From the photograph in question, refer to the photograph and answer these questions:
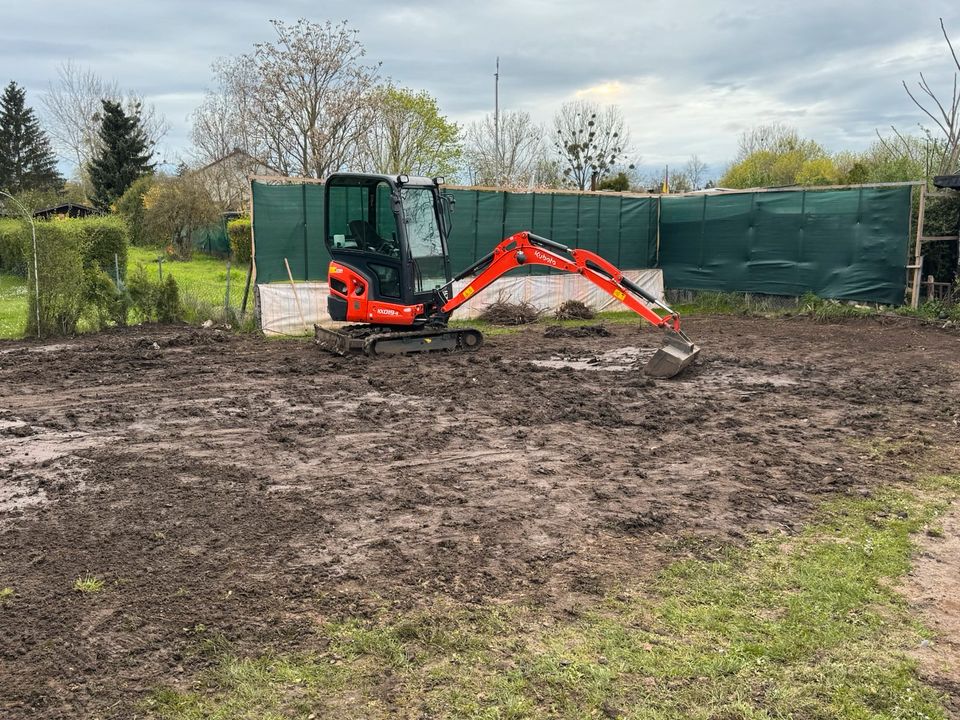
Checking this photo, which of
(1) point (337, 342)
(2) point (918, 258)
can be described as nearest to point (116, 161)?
(1) point (337, 342)

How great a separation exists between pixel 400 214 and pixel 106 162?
32.3m

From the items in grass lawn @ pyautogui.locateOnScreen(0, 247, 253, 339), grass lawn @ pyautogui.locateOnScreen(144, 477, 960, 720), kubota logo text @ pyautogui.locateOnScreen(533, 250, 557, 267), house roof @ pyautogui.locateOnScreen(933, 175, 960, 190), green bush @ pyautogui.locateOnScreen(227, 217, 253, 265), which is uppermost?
house roof @ pyautogui.locateOnScreen(933, 175, 960, 190)

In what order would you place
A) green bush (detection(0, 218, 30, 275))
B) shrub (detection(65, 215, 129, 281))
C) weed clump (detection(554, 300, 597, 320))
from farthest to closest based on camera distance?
green bush (detection(0, 218, 30, 275)), shrub (detection(65, 215, 129, 281)), weed clump (detection(554, 300, 597, 320))

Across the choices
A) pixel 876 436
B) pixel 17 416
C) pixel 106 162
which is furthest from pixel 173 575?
pixel 106 162

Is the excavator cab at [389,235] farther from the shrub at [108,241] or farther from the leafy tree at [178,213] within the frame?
the leafy tree at [178,213]

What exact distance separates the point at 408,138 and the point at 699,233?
17.5m

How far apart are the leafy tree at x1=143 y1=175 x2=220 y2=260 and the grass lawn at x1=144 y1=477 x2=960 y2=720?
29.3 meters

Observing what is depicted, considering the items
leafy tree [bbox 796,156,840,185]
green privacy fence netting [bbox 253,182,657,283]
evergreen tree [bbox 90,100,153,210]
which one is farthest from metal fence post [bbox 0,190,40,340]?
evergreen tree [bbox 90,100,153,210]

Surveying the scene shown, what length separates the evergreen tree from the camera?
37.0 m

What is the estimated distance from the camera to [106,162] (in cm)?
3712

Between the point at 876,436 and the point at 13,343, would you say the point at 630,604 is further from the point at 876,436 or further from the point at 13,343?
the point at 13,343

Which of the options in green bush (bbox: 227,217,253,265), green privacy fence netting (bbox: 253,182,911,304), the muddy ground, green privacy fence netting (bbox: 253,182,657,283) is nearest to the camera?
the muddy ground

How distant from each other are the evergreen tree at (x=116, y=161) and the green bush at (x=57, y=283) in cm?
2733

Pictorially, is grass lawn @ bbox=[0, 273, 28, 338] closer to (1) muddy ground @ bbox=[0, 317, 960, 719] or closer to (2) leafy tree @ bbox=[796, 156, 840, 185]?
(1) muddy ground @ bbox=[0, 317, 960, 719]
